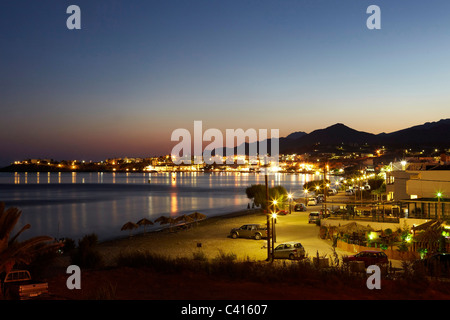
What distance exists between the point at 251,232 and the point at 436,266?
13.5m

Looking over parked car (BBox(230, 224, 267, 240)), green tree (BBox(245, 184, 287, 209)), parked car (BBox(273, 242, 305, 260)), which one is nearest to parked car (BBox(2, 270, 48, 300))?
parked car (BBox(273, 242, 305, 260))

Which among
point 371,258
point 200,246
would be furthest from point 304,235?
point 371,258

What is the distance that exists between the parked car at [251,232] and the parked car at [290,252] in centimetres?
568

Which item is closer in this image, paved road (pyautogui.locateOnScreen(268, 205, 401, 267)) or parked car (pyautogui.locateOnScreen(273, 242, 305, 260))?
parked car (pyautogui.locateOnScreen(273, 242, 305, 260))

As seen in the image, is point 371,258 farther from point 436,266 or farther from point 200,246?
point 200,246

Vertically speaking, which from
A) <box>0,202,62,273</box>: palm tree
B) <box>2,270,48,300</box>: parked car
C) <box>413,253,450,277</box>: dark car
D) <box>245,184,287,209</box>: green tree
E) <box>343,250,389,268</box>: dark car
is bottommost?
<box>245,184,287,209</box>: green tree

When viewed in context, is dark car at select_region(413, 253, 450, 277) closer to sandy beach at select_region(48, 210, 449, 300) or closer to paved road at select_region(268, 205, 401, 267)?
sandy beach at select_region(48, 210, 449, 300)

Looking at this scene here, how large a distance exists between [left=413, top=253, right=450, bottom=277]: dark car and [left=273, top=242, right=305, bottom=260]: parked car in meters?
5.72

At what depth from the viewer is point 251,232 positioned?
985 inches

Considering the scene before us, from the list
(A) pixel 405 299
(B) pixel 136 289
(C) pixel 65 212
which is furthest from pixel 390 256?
(C) pixel 65 212

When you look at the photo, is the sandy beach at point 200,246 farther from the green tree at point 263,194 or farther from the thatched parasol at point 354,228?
the green tree at point 263,194

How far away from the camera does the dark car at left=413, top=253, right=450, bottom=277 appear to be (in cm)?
1219

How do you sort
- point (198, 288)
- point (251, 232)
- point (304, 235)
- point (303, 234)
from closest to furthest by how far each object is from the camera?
point (198, 288)
point (251, 232)
point (304, 235)
point (303, 234)
